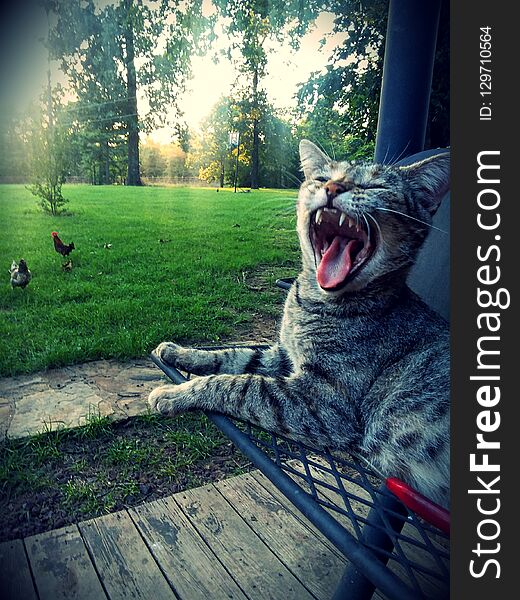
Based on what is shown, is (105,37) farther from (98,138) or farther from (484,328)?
(484,328)

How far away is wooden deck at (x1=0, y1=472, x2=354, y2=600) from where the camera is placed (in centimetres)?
89

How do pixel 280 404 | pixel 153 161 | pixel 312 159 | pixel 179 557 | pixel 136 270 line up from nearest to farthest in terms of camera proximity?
pixel 280 404
pixel 179 557
pixel 312 159
pixel 153 161
pixel 136 270

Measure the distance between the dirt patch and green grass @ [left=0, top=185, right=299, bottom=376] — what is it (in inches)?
16.1

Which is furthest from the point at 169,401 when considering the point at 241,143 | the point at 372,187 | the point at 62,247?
the point at 62,247

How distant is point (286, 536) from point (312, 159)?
86cm

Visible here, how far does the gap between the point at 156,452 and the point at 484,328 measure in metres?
1.00

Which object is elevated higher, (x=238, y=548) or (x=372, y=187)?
(x=372, y=187)

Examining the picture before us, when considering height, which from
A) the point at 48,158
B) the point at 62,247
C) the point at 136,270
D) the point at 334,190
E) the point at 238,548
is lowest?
the point at 238,548

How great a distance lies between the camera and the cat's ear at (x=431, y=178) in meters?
0.86

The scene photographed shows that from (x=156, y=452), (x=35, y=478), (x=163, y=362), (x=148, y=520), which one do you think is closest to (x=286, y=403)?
(x=163, y=362)

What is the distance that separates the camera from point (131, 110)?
1.35 metres

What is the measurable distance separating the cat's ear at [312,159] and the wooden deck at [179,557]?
80cm

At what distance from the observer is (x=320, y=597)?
2.95 ft

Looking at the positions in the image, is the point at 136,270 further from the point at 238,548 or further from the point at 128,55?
the point at 238,548
